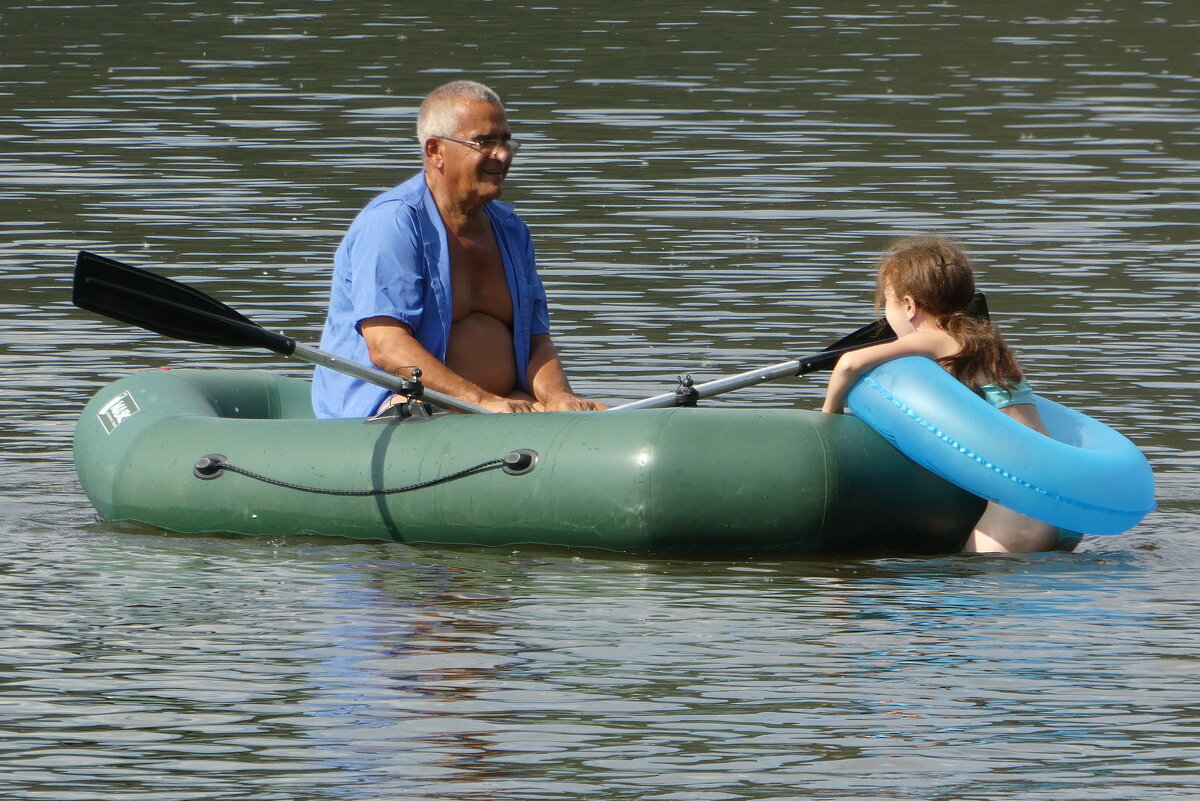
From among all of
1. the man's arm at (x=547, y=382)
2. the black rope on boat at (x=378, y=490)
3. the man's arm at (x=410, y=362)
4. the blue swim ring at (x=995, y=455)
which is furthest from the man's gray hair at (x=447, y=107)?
the blue swim ring at (x=995, y=455)

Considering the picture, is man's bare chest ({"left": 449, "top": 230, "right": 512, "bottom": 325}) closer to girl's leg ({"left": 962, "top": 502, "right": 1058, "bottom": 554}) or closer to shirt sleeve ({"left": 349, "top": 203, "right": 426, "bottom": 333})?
shirt sleeve ({"left": 349, "top": 203, "right": 426, "bottom": 333})

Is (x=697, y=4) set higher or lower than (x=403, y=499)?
higher

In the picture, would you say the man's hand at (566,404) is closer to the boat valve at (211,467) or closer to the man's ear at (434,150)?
the man's ear at (434,150)

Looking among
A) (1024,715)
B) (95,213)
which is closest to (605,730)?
(1024,715)

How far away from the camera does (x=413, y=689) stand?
A: 17.6ft

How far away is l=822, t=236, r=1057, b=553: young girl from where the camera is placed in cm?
694

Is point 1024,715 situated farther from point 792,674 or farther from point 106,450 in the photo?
point 106,450

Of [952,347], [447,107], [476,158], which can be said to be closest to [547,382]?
[476,158]

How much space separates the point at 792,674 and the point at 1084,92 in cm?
1646

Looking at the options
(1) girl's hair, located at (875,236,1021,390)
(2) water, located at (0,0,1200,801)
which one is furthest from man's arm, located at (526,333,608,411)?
(1) girl's hair, located at (875,236,1021,390)

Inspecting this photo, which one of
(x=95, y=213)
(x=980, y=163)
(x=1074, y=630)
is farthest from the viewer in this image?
(x=980, y=163)

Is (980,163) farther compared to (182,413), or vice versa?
(980,163)

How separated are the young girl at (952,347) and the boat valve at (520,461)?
0.82 m

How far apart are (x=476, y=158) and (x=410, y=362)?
0.63 meters
